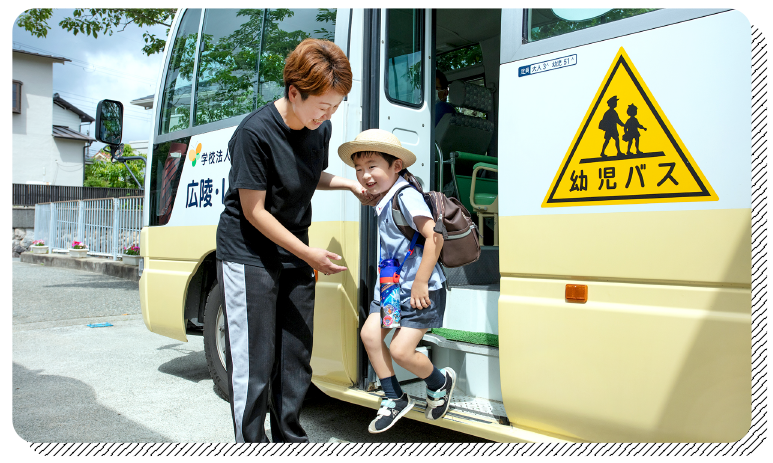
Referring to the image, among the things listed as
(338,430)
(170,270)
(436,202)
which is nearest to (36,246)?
(170,270)

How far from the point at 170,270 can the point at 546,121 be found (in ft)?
9.82

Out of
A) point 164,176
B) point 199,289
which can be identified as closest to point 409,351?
point 199,289

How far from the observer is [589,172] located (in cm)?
199

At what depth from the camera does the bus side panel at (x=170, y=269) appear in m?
3.69

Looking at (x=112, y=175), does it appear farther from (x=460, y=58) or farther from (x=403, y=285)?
(x=403, y=285)

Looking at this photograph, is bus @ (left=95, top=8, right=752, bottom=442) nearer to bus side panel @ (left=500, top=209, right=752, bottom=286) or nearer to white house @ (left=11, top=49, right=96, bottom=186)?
bus side panel @ (left=500, top=209, right=752, bottom=286)

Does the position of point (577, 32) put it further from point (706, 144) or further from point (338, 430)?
point (338, 430)

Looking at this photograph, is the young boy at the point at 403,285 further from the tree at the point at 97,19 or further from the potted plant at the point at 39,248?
the potted plant at the point at 39,248

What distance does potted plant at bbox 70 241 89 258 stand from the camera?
588 inches

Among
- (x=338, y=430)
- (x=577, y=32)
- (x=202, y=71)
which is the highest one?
(x=202, y=71)

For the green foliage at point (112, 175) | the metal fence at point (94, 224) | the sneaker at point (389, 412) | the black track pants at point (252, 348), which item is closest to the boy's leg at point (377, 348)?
the sneaker at point (389, 412)

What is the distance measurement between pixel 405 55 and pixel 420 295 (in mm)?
1469

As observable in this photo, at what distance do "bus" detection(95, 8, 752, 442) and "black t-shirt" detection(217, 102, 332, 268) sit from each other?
0.49 metres

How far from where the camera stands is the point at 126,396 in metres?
3.95
